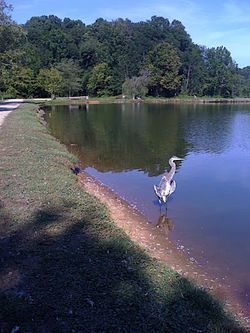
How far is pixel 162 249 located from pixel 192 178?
9299mm

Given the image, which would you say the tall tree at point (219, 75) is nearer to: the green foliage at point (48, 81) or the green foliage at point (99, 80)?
the green foliage at point (99, 80)

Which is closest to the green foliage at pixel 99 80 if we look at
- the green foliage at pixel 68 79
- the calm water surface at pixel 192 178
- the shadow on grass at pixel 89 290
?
the green foliage at pixel 68 79

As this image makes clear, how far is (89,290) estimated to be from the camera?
22.6 feet

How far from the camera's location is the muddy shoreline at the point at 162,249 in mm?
8364

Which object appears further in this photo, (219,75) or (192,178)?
(219,75)

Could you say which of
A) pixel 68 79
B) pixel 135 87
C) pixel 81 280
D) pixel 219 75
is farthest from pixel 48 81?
pixel 81 280

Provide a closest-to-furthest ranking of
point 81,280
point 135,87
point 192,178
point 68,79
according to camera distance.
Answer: point 81,280
point 192,178
point 68,79
point 135,87

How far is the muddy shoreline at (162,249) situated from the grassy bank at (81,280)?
31.2 inches

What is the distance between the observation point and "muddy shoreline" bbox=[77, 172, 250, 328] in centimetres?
836

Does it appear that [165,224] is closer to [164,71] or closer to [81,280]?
[81,280]

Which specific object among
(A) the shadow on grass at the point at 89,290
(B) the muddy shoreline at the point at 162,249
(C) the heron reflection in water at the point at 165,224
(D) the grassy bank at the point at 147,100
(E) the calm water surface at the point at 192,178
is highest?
(A) the shadow on grass at the point at 89,290

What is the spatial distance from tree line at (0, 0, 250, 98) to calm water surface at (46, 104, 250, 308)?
5235 centimetres

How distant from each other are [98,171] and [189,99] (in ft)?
283

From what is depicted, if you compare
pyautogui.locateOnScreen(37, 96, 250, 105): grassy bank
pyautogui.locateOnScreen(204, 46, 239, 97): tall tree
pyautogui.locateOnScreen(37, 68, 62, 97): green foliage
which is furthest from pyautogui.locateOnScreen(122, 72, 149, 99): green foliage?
pyautogui.locateOnScreen(204, 46, 239, 97): tall tree
